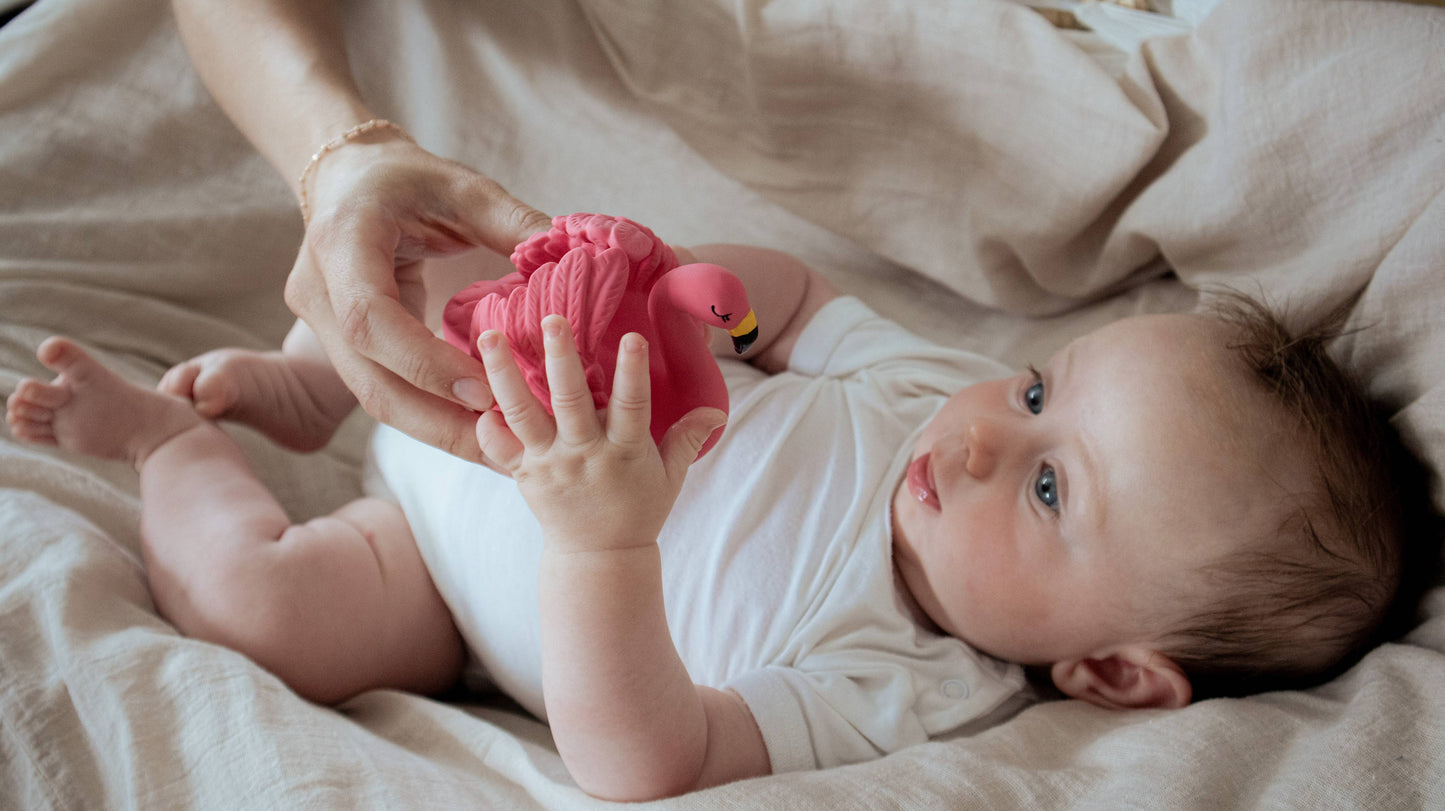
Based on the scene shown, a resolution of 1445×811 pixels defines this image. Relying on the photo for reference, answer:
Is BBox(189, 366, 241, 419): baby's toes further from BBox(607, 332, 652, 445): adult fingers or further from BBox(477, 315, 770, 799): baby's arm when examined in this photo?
BBox(607, 332, 652, 445): adult fingers

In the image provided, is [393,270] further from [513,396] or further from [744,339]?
[744,339]

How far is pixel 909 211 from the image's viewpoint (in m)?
1.35

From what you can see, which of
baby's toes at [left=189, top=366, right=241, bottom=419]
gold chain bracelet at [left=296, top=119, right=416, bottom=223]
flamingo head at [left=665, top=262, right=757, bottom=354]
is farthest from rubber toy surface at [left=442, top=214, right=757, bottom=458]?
baby's toes at [left=189, top=366, right=241, bottom=419]

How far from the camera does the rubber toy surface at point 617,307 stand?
0.68 m

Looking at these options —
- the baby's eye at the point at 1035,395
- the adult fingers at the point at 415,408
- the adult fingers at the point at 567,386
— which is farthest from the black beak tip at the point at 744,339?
the baby's eye at the point at 1035,395

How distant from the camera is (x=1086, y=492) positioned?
3.21ft

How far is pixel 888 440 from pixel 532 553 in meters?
0.47

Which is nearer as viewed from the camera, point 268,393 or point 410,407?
point 410,407

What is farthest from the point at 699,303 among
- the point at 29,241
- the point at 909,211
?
the point at 29,241

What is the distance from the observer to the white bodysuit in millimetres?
964

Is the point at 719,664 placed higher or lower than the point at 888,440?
lower

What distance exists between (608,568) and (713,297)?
259mm

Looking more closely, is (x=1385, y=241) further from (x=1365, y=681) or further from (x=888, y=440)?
(x=888, y=440)

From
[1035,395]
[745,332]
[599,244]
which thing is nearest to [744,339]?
[745,332]
